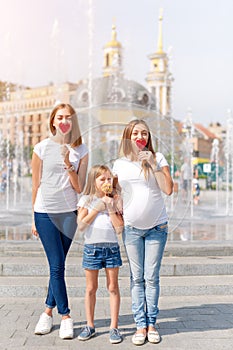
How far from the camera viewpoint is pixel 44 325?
154 inches

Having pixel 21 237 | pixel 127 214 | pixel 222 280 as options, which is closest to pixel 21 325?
pixel 127 214

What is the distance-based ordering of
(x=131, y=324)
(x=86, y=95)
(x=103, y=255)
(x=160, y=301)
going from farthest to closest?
(x=86, y=95)
(x=160, y=301)
(x=131, y=324)
(x=103, y=255)

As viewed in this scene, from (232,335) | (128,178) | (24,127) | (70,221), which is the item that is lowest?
(232,335)

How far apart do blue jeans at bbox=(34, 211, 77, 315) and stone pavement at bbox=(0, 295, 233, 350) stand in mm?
312

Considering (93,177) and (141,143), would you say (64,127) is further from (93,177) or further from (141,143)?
(141,143)

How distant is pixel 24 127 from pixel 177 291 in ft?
250

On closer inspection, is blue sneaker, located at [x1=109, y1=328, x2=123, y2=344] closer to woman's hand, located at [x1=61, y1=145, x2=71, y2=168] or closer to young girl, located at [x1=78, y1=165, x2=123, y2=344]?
young girl, located at [x1=78, y1=165, x2=123, y2=344]

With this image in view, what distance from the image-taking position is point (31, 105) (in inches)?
2958

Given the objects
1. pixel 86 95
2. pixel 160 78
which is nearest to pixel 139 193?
pixel 86 95

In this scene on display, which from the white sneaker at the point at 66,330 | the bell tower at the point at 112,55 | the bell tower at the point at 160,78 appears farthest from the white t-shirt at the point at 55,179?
the bell tower at the point at 160,78

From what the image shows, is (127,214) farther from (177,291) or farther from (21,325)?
(177,291)

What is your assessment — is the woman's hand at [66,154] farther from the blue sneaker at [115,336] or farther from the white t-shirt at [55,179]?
the blue sneaker at [115,336]

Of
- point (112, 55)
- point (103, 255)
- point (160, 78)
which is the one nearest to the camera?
point (103, 255)

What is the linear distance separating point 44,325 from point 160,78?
80.5 meters
